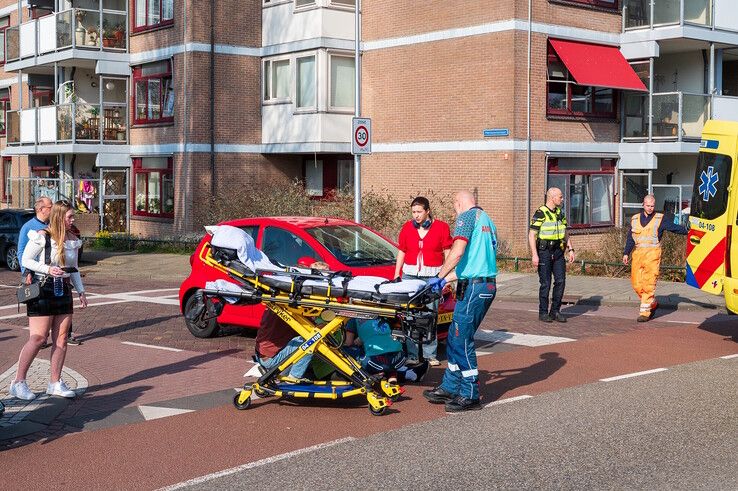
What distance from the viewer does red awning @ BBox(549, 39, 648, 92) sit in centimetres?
2441

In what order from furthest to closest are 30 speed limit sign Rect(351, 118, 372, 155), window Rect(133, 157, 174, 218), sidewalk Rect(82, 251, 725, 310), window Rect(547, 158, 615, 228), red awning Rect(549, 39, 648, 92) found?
window Rect(133, 157, 174, 218), window Rect(547, 158, 615, 228), red awning Rect(549, 39, 648, 92), 30 speed limit sign Rect(351, 118, 372, 155), sidewalk Rect(82, 251, 725, 310)

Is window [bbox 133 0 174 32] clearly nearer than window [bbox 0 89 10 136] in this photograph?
Yes

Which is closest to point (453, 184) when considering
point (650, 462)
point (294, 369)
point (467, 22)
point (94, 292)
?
point (467, 22)

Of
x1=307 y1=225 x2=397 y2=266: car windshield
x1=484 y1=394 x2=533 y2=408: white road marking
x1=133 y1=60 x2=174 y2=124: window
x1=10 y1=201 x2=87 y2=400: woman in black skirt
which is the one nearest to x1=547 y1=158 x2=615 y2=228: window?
x1=133 y1=60 x2=174 y2=124: window

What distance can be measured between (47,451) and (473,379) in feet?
11.5

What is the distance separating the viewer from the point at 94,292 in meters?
18.4

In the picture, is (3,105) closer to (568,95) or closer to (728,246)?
(568,95)

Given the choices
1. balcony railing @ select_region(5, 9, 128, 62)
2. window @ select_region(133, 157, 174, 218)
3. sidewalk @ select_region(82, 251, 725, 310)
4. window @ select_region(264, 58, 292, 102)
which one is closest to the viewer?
sidewalk @ select_region(82, 251, 725, 310)

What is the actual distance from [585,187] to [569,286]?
8.07 m

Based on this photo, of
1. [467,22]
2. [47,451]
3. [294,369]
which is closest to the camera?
[47,451]

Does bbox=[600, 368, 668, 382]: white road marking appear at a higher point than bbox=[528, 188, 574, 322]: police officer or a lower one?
lower

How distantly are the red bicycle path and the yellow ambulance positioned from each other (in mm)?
1227

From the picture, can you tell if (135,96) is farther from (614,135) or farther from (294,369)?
(294,369)

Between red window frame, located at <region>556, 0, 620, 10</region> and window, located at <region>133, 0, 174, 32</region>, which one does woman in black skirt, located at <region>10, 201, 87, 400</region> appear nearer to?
red window frame, located at <region>556, 0, 620, 10</region>
